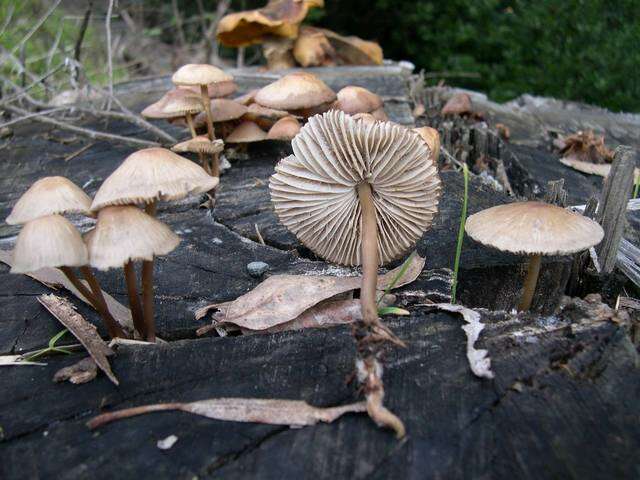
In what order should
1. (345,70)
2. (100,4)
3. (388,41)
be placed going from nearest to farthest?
(345,70) < (388,41) < (100,4)

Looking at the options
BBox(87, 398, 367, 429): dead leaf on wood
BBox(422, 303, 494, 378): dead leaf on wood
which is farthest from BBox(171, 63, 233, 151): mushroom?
BBox(87, 398, 367, 429): dead leaf on wood

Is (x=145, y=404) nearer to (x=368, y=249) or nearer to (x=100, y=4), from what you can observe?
(x=368, y=249)

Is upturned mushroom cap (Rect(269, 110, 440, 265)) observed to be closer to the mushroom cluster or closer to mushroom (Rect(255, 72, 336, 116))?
mushroom (Rect(255, 72, 336, 116))

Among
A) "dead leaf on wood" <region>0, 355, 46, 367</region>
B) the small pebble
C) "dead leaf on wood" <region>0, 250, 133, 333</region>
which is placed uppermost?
the small pebble

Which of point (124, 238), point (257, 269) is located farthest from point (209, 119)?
point (124, 238)

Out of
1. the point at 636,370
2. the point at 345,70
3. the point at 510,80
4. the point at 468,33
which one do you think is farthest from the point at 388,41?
the point at 636,370

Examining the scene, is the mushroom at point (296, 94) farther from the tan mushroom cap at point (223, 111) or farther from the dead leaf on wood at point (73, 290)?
the dead leaf on wood at point (73, 290)
